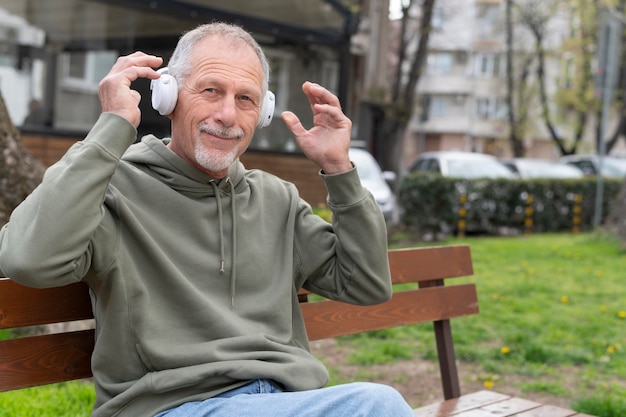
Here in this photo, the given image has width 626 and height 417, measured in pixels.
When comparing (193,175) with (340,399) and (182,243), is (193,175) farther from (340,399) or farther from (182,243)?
(340,399)

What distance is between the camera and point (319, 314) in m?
3.49

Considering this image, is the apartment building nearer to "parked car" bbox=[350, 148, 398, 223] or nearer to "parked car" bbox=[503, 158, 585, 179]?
"parked car" bbox=[503, 158, 585, 179]

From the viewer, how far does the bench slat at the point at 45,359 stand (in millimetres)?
2629

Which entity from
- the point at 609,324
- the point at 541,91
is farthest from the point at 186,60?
the point at 541,91

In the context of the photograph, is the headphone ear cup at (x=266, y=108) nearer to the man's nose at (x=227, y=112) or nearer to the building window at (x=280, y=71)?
the man's nose at (x=227, y=112)

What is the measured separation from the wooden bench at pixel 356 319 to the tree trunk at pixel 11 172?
2016 mm

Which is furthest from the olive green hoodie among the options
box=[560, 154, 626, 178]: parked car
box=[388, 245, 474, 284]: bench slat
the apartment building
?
the apartment building

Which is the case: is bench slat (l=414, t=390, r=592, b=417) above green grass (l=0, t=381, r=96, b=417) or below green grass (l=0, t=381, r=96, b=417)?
above

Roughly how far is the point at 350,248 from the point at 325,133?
1.30 ft

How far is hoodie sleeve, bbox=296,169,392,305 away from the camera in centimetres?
287

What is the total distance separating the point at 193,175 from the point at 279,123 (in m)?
13.2

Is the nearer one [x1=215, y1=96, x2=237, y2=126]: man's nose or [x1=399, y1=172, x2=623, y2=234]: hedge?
[x1=215, y1=96, x2=237, y2=126]: man's nose

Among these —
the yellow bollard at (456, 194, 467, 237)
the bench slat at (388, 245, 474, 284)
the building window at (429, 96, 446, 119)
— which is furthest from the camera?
the building window at (429, 96, 446, 119)

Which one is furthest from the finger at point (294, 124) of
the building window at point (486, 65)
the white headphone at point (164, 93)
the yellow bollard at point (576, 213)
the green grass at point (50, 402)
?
the building window at point (486, 65)
